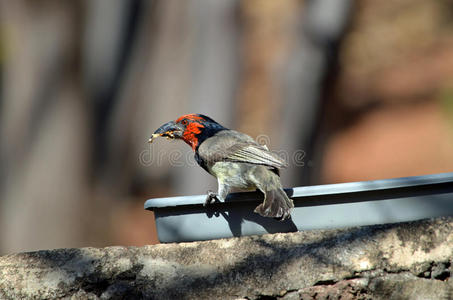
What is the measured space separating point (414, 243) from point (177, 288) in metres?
0.95

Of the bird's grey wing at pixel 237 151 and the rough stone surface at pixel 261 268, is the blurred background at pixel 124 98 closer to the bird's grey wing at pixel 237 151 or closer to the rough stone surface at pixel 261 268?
the bird's grey wing at pixel 237 151

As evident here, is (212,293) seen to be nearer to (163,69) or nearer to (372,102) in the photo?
(163,69)

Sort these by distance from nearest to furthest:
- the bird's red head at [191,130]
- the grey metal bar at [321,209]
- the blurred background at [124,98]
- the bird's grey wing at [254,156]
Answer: the grey metal bar at [321,209] → the bird's grey wing at [254,156] → the bird's red head at [191,130] → the blurred background at [124,98]

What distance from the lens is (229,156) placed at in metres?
4.02

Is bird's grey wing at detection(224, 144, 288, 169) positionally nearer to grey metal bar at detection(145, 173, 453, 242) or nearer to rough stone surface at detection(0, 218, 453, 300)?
grey metal bar at detection(145, 173, 453, 242)

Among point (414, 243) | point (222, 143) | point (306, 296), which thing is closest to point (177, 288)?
point (306, 296)

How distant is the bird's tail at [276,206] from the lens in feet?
9.70

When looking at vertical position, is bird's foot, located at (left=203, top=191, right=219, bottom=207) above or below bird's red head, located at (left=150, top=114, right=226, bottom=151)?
below

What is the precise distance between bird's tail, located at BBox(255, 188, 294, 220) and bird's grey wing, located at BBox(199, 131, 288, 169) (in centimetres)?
68

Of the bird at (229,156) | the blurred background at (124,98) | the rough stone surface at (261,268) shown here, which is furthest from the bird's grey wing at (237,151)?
the blurred background at (124,98)

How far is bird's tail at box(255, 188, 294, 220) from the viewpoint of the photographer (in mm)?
2955

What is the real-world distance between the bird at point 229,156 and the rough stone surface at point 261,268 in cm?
66

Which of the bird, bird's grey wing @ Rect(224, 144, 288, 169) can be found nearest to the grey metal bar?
the bird

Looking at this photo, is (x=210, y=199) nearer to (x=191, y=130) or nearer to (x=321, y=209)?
(x=321, y=209)
